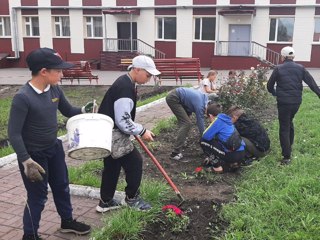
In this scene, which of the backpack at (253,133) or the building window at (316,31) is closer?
the backpack at (253,133)

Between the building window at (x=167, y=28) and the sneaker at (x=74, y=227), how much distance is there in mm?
21988

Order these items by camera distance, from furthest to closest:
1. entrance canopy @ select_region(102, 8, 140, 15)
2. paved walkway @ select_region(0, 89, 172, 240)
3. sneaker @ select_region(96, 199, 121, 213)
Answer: entrance canopy @ select_region(102, 8, 140, 15) → sneaker @ select_region(96, 199, 121, 213) → paved walkway @ select_region(0, 89, 172, 240)

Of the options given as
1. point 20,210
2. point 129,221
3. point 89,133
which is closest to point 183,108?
point 129,221

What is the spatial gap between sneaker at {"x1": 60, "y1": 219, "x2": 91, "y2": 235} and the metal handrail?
21.6 metres

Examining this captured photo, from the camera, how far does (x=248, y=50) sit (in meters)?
23.4

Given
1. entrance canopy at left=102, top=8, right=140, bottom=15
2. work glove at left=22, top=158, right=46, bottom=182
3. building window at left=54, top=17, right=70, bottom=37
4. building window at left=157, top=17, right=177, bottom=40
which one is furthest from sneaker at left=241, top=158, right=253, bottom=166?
A: building window at left=54, top=17, right=70, bottom=37

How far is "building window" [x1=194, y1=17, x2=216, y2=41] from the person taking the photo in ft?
78.7

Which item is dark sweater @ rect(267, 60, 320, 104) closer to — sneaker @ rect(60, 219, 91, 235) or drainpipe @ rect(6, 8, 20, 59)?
sneaker @ rect(60, 219, 91, 235)

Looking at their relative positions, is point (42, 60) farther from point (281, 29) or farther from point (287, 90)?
point (281, 29)

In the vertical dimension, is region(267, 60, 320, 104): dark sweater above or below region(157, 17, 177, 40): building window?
below

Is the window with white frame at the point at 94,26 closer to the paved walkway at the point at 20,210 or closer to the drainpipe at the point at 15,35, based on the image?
the drainpipe at the point at 15,35

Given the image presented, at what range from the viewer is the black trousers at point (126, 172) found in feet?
13.1

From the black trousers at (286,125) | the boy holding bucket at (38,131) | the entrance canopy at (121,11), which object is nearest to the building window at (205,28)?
the entrance canopy at (121,11)

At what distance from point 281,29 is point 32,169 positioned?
2227cm
